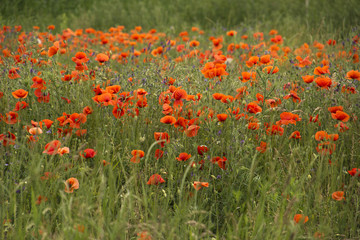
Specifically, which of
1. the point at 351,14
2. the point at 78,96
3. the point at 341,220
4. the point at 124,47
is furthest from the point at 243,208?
the point at 351,14

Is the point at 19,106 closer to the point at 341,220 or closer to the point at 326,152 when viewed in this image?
the point at 326,152

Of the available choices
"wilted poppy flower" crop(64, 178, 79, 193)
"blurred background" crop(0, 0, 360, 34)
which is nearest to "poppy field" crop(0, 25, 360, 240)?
"wilted poppy flower" crop(64, 178, 79, 193)

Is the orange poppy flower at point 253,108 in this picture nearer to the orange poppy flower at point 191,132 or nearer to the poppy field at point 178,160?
the poppy field at point 178,160

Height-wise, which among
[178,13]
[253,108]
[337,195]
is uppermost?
[178,13]

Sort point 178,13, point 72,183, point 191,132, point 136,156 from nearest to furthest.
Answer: point 72,183, point 136,156, point 191,132, point 178,13

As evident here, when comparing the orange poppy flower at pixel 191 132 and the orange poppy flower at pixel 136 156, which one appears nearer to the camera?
the orange poppy flower at pixel 136 156

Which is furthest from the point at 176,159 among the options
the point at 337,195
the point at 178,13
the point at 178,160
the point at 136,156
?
the point at 178,13

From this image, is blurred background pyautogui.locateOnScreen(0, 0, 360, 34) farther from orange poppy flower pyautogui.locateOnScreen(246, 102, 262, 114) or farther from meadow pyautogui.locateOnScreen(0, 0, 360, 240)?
orange poppy flower pyautogui.locateOnScreen(246, 102, 262, 114)

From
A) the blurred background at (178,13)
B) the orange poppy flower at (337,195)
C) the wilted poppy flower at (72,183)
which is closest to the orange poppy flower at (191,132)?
the wilted poppy flower at (72,183)

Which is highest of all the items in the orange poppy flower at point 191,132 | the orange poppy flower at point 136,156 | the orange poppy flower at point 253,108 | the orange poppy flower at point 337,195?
the orange poppy flower at point 253,108

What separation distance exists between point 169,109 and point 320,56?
2.35 m

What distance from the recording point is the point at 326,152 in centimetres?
178

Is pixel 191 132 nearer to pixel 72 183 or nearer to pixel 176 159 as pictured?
pixel 176 159

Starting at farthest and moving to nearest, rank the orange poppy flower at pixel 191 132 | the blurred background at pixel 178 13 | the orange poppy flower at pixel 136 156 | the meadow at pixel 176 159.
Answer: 1. the blurred background at pixel 178 13
2. the orange poppy flower at pixel 191 132
3. the orange poppy flower at pixel 136 156
4. the meadow at pixel 176 159
